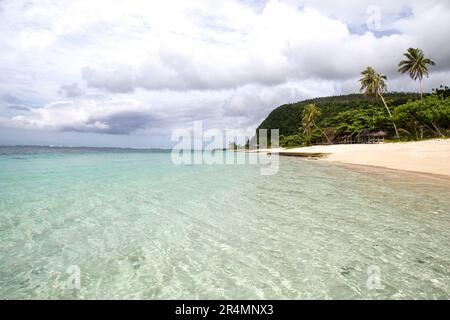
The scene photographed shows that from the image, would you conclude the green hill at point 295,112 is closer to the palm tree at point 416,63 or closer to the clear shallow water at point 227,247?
the palm tree at point 416,63

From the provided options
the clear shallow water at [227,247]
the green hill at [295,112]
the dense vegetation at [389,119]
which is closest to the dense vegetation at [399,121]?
the dense vegetation at [389,119]

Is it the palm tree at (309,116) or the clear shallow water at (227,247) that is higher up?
the palm tree at (309,116)

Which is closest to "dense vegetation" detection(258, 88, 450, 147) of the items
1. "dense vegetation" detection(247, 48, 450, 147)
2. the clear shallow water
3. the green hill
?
"dense vegetation" detection(247, 48, 450, 147)

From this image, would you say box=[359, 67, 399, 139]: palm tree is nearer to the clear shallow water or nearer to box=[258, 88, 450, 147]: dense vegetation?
box=[258, 88, 450, 147]: dense vegetation

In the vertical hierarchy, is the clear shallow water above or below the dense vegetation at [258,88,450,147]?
below

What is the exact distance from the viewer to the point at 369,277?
4582mm

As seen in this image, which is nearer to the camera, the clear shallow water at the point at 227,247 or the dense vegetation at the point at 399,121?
the clear shallow water at the point at 227,247

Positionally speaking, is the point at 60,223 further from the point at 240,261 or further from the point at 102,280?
the point at 240,261

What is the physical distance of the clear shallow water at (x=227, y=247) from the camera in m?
4.28

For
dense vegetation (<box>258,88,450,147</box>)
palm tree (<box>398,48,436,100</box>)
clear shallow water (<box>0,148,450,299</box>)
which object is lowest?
clear shallow water (<box>0,148,450,299</box>)

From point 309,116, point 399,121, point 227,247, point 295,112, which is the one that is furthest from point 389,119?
point 295,112

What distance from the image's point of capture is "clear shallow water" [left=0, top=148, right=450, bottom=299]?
428 centimetres

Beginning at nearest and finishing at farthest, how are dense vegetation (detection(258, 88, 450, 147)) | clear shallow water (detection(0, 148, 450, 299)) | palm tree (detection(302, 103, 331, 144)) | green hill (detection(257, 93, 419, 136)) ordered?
clear shallow water (detection(0, 148, 450, 299)) → dense vegetation (detection(258, 88, 450, 147)) → palm tree (detection(302, 103, 331, 144)) → green hill (detection(257, 93, 419, 136))
